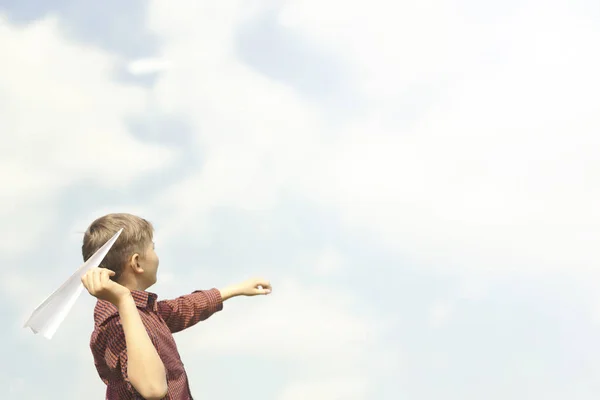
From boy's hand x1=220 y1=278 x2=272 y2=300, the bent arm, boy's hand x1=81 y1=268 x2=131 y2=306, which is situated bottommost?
the bent arm

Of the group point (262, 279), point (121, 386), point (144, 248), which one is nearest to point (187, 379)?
point (121, 386)

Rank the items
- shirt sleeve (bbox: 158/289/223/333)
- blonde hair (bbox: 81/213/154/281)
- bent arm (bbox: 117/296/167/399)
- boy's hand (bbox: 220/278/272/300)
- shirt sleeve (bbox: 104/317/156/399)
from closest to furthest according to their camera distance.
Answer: bent arm (bbox: 117/296/167/399) < shirt sleeve (bbox: 104/317/156/399) < blonde hair (bbox: 81/213/154/281) < shirt sleeve (bbox: 158/289/223/333) < boy's hand (bbox: 220/278/272/300)

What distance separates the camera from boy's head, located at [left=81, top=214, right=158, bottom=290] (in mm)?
5051

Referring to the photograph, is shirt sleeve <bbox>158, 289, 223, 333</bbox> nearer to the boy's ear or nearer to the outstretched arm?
the outstretched arm

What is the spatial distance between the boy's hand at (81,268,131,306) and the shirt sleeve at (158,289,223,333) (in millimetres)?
1173

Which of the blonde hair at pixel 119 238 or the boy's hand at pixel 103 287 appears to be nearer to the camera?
the boy's hand at pixel 103 287

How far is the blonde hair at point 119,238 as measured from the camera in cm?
505

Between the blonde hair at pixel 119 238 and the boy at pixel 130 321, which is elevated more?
the blonde hair at pixel 119 238

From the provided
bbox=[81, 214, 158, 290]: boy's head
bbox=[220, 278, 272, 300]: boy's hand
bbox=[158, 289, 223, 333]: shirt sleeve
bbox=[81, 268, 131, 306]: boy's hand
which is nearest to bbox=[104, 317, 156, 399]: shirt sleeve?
bbox=[81, 268, 131, 306]: boy's hand

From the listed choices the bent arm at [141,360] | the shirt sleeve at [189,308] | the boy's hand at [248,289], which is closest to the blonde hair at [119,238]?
the bent arm at [141,360]

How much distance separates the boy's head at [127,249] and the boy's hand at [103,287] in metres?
0.44

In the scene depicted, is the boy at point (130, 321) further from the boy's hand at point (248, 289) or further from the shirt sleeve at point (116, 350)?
the boy's hand at point (248, 289)

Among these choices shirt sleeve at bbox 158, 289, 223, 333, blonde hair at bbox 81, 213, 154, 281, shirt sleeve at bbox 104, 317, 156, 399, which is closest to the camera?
shirt sleeve at bbox 104, 317, 156, 399

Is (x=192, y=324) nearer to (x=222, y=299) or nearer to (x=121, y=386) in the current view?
(x=222, y=299)
